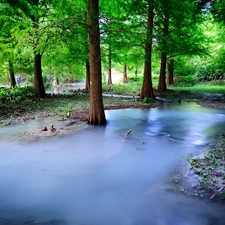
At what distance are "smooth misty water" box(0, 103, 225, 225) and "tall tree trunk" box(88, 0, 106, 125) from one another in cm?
68

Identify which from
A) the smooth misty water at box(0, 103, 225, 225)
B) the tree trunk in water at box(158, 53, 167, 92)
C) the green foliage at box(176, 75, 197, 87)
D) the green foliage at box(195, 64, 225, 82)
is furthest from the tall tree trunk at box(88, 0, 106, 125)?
the green foliage at box(195, 64, 225, 82)

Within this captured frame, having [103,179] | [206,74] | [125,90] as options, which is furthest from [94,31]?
[206,74]

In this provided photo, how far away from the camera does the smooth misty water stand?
3971mm

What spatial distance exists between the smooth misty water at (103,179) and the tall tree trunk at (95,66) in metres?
0.68

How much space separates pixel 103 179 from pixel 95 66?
519cm

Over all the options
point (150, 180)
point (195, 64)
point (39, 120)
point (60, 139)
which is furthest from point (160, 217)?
point (195, 64)

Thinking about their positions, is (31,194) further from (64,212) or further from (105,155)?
(105,155)

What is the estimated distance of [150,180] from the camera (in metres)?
5.23

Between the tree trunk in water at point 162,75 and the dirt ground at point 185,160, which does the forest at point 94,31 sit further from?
the dirt ground at point 185,160

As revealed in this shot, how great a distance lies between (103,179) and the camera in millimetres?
5383

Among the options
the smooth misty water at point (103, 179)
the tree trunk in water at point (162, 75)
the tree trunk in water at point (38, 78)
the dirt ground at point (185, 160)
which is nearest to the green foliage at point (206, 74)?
the tree trunk in water at point (162, 75)

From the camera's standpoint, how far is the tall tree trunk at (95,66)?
29.5 feet

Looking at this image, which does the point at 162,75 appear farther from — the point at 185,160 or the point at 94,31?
the point at 185,160

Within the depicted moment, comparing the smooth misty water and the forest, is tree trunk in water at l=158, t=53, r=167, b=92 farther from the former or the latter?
the smooth misty water
